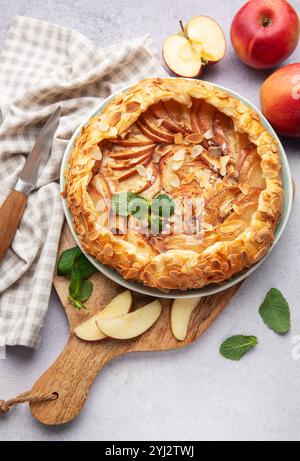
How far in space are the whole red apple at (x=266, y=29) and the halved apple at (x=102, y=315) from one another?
1275 millimetres

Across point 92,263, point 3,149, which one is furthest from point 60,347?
point 3,149

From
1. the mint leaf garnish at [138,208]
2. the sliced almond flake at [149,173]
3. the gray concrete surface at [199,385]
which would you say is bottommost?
the gray concrete surface at [199,385]

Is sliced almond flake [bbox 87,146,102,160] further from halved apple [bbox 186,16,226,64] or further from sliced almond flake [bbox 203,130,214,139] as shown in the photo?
halved apple [bbox 186,16,226,64]

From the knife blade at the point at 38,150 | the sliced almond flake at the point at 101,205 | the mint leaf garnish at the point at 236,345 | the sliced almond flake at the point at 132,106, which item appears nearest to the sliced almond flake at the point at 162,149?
the sliced almond flake at the point at 132,106

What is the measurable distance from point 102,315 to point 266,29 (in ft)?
4.92

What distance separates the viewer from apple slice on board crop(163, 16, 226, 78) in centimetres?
306

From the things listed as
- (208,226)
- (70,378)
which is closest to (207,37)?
(208,226)

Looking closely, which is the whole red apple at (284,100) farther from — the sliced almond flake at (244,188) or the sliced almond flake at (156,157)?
the sliced almond flake at (156,157)

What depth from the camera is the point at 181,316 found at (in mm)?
2852

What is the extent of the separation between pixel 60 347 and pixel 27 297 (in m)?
0.28

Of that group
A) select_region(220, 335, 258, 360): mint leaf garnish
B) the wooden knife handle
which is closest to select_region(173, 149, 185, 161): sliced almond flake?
the wooden knife handle

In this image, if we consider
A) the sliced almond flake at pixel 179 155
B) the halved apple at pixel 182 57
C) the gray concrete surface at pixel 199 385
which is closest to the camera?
the sliced almond flake at pixel 179 155

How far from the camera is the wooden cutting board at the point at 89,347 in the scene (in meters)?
2.82

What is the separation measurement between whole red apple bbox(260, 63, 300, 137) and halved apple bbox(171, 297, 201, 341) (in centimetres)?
89
